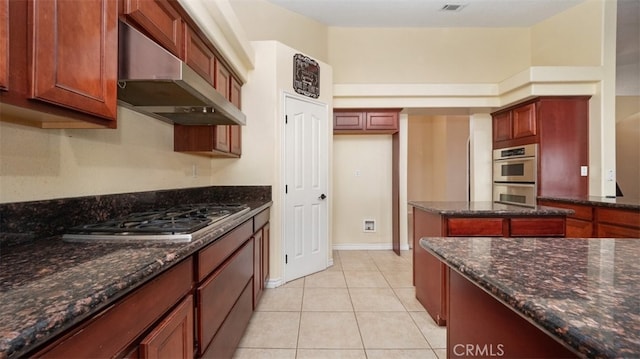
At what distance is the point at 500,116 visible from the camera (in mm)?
3982

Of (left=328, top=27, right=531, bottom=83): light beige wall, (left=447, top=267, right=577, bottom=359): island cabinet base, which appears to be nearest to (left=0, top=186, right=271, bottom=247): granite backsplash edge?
(left=447, top=267, right=577, bottom=359): island cabinet base

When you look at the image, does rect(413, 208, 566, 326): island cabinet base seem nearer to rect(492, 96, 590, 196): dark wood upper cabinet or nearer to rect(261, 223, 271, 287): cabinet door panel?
rect(261, 223, 271, 287): cabinet door panel

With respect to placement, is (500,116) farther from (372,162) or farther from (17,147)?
(17,147)

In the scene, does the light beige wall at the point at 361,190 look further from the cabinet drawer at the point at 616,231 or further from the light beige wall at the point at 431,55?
the cabinet drawer at the point at 616,231

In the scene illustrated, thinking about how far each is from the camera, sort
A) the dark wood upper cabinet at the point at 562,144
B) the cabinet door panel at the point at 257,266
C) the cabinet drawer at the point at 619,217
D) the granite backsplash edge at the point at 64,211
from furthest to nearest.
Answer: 1. the dark wood upper cabinet at the point at 562,144
2. the cabinet drawer at the point at 619,217
3. the cabinet door panel at the point at 257,266
4. the granite backsplash edge at the point at 64,211

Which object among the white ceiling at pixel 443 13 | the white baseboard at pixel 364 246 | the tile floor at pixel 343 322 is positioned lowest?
the tile floor at pixel 343 322

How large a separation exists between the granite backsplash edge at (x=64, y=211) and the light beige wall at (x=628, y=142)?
27.3 feet

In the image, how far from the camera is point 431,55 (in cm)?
406

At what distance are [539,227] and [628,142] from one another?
632cm

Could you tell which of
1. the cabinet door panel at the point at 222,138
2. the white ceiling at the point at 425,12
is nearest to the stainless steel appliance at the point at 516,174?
the white ceiling at the point at 425,12

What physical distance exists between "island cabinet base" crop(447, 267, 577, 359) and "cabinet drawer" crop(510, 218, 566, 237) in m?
1.29

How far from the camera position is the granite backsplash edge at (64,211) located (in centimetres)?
98

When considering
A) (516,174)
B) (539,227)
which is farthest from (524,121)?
(539,227)

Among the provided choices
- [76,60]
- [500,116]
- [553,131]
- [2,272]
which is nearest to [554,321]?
[2,272]
